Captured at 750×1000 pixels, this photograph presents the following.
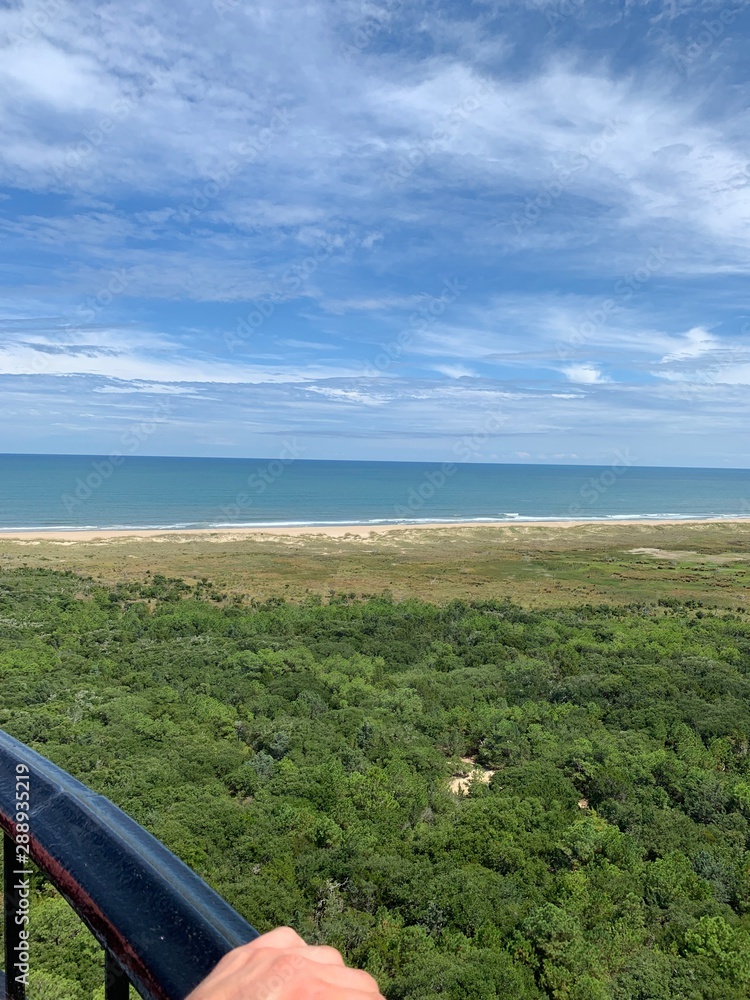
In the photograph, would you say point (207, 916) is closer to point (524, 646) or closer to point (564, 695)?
point (564, 695)

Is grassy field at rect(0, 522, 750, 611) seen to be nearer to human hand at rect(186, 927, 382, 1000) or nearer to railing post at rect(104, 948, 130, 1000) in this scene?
railing post at rect(104, 948, 130, 1000)

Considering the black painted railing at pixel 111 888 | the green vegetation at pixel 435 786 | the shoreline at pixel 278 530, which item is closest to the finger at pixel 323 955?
the black painted railing at pixel 111 888

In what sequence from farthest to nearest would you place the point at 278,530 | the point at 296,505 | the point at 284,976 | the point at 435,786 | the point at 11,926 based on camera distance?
the point at 296,505 < the point at 278,530 < the point at 435,786 < the point at 11,926 < the point at 284,976

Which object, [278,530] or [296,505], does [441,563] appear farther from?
[296,505]

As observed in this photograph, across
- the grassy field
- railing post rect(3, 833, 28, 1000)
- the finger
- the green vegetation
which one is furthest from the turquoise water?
the finger

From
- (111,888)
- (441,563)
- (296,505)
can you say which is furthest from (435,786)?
(296,505)
